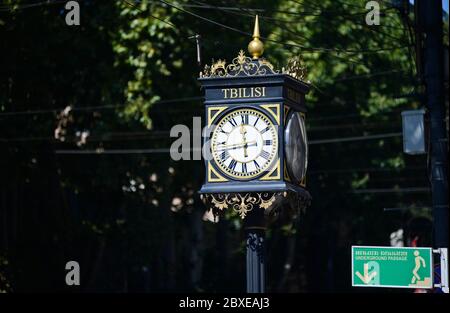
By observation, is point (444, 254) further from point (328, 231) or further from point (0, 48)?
point (328, 231)

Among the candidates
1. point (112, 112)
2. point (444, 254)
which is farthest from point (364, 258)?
point (112, 112)

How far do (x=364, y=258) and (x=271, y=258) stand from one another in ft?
74.9

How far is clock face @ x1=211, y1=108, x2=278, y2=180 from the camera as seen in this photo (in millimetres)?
11750

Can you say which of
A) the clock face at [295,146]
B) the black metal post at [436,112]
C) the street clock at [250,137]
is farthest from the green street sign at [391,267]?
the black metal post at [436,112]

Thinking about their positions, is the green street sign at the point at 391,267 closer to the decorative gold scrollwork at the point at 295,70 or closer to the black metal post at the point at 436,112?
the decorative gold scrollwork at the point at 295,70

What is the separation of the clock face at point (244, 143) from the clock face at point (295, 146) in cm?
14

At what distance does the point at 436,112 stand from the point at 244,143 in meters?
6.72

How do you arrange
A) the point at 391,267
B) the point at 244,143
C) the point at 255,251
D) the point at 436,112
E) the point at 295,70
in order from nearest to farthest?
the point at 255,251
the point at 244,143
the point at 295,70
the point at 391,267
the point at 436,112

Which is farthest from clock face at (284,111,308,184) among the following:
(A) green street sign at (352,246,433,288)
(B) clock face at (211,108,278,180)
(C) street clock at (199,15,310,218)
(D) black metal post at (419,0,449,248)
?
(D) black metal post at (419,0,449,248)

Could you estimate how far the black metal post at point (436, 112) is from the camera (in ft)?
57.8

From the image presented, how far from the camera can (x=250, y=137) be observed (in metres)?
11.8

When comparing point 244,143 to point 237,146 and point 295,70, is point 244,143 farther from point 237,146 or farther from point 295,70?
point 295,70

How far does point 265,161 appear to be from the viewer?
38.5 feet

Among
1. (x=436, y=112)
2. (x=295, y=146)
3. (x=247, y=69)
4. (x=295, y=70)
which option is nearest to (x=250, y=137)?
(x=295, y=146)
